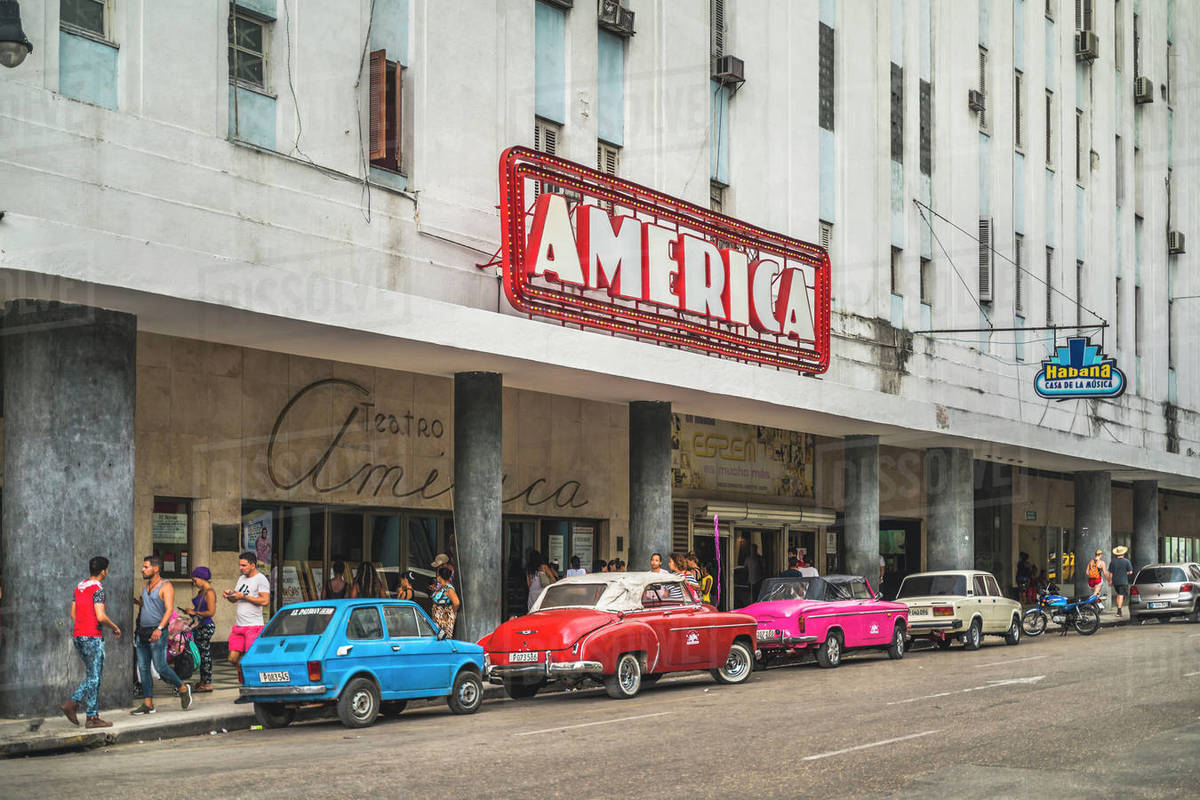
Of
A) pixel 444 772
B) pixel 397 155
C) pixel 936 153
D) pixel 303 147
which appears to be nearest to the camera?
pixel 444 772

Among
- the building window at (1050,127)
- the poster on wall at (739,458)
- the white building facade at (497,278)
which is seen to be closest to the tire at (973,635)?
the white building facade at (497,278)

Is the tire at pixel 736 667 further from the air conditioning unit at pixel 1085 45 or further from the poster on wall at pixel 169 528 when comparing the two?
the air conditioning unit at pixel 1085 45

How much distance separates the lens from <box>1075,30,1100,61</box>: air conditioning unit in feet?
145

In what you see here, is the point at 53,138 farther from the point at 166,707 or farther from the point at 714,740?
the point at 714,740

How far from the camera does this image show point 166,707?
1717cm

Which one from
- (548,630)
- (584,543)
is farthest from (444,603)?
(584,543)

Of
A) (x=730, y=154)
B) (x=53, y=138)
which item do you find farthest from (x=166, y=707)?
(x=730, y=154)

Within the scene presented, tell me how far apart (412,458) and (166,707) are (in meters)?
9.31

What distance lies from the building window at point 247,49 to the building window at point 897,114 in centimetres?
1874

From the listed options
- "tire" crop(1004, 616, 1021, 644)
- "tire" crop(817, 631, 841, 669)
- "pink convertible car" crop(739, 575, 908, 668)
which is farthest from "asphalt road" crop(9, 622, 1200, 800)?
"tire" crop(1004, 616, 1021, 644)

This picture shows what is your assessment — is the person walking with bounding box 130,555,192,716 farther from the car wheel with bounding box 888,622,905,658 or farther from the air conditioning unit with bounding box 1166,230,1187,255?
the air conditioning unit with bounding box 1166,230,1187,255

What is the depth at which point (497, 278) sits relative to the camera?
22.7 metres

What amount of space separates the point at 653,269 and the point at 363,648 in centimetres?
1021

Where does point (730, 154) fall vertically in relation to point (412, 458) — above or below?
above
